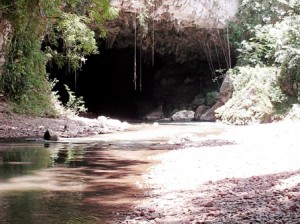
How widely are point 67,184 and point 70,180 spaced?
27 cm

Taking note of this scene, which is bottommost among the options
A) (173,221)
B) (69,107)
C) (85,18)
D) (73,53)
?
(173,221)

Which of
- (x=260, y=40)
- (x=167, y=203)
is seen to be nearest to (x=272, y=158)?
(x=167, y=203)

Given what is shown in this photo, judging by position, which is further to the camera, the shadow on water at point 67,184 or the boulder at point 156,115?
the boulder at point 156,115

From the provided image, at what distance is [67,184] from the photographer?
6578 mm

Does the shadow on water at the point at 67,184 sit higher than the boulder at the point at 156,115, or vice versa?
the boulder at the point at 156,115

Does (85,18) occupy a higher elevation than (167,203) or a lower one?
higher

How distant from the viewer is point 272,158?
8266 mm

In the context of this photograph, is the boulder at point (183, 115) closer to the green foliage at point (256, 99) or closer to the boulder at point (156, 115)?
the boulder at point (156, 115)

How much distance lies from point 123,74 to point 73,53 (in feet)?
40.2

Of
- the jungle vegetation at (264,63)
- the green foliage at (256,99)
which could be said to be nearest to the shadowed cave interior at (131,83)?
the jungle vegetation at (264,63)

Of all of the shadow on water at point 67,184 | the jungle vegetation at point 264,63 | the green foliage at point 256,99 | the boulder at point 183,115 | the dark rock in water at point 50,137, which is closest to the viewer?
the shadow on water at point 67,184

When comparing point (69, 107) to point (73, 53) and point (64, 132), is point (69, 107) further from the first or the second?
point (64, 132)

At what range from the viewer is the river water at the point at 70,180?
198 inches

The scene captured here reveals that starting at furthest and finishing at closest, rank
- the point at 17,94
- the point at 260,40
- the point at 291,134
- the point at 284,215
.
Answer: the point at 260,40 → the point at 17,94 → the point at 291,134 → the point at 284,215
